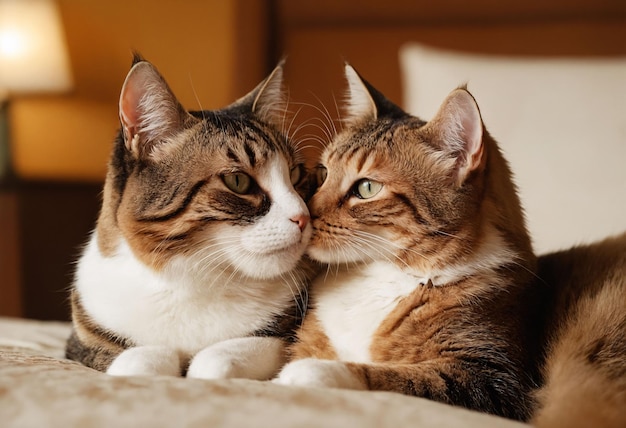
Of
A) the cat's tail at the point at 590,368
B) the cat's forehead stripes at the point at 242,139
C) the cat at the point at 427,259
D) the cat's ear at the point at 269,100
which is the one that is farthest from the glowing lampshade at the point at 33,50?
the cat's tail at the point at 590,368

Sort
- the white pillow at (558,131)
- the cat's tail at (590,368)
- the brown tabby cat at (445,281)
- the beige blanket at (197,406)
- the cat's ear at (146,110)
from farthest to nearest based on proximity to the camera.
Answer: the white pillow at (558,131)
the cat's ear at (146,110)
the brown tabby cat at (445,281)
the cat's tail at (590,368)
the beige blanket at (197,406)

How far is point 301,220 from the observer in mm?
1209

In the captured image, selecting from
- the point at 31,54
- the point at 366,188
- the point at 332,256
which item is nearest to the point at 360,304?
the point at 332,256

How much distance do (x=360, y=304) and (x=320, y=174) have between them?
1.07 feet

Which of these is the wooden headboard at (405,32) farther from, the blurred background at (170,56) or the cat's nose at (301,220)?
the cat's nose at (301,220)

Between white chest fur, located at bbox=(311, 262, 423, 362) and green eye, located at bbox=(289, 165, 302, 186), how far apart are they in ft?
0.77

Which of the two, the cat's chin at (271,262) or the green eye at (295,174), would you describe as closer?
the cat's chin at (271,262)

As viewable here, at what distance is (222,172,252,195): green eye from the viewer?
1.24 m

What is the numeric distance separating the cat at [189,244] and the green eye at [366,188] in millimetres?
Result: 130

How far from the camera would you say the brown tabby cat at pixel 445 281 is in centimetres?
106

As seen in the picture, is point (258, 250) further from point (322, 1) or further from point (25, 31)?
point (25, 31)

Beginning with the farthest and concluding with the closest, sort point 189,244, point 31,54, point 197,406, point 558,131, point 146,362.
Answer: point 31,54
point 558,131
point 189,244
point 146,362
point 197,406

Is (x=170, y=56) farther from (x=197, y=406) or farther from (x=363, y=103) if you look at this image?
(x=197, y=406)

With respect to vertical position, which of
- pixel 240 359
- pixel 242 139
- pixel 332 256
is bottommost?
pixel 240 359
